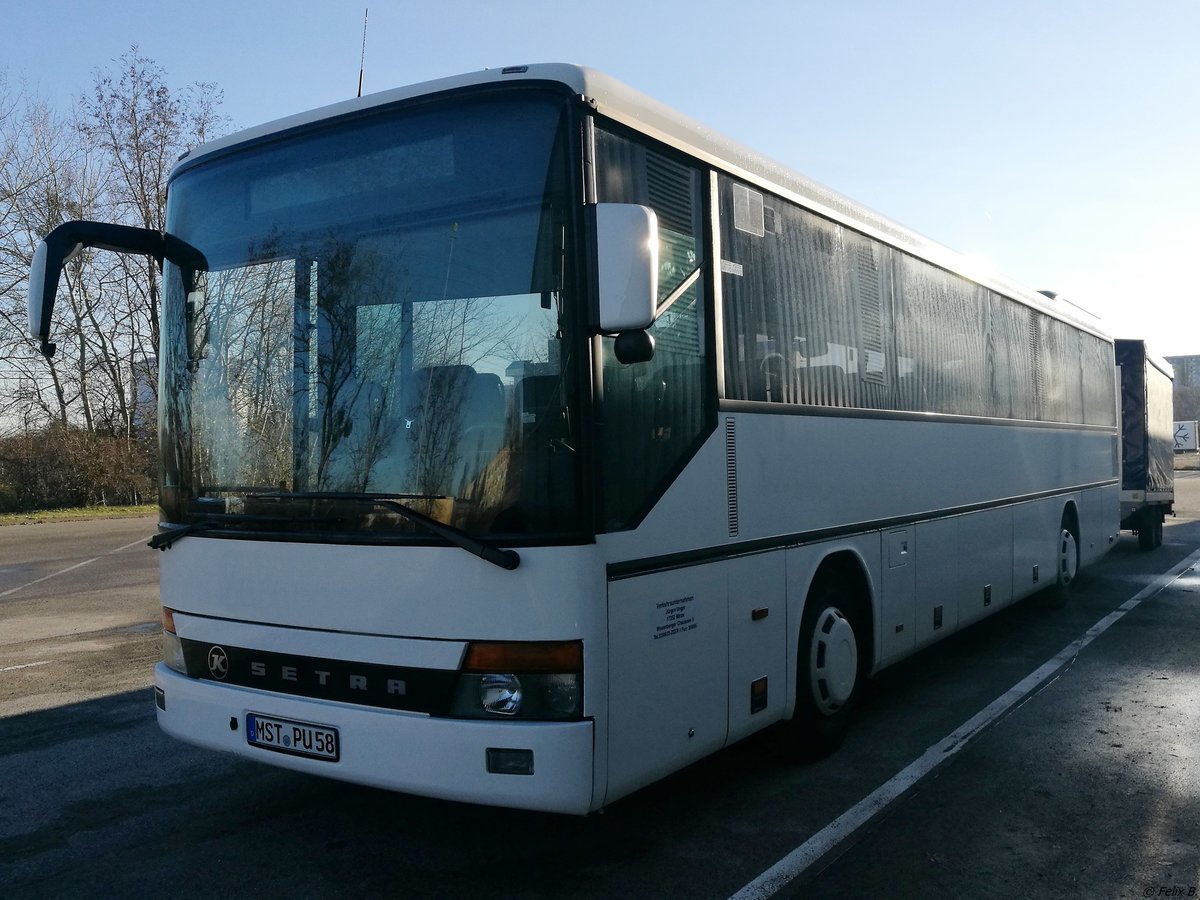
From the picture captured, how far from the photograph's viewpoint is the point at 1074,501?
11.9m

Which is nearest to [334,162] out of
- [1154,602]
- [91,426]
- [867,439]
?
[867,439]

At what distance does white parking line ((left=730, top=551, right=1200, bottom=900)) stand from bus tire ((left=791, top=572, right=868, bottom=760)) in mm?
453

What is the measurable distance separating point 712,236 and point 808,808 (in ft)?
9.14

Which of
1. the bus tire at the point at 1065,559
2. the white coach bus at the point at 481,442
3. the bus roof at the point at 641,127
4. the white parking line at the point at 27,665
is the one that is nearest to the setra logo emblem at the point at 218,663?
the white coach bus at the point at 481,442

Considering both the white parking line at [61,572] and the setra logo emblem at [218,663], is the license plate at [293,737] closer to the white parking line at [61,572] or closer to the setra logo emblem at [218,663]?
the setra logo emblem at [218,663]

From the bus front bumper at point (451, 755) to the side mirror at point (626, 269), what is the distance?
149cm

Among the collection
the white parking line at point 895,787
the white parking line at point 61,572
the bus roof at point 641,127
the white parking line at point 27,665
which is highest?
the bus roof at point 641,127

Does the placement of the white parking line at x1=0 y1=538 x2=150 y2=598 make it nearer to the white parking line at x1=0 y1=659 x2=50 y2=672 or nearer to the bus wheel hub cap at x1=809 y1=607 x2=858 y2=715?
the white parking line at x1=0 y1=659 x2=50 y2=672

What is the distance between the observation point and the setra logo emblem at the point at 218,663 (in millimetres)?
4770


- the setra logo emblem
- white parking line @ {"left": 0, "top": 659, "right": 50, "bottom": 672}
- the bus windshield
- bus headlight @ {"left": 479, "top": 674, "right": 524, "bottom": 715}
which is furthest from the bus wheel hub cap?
white parking line @ {"left": 0, "top": 659, "right": 50, "bottom": 672}

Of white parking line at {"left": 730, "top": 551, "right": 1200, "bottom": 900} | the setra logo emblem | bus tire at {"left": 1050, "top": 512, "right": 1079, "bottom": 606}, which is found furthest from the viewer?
bus tire at {"left": 1050, "top": 512, "right": 1079, "bottom": 606}

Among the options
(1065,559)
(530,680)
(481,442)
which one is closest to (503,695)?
(530,680)

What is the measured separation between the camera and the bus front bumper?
157 inches

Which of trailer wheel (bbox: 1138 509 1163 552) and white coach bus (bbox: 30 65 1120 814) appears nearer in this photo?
white coach bus (bbox: 30 65 1120 814)
